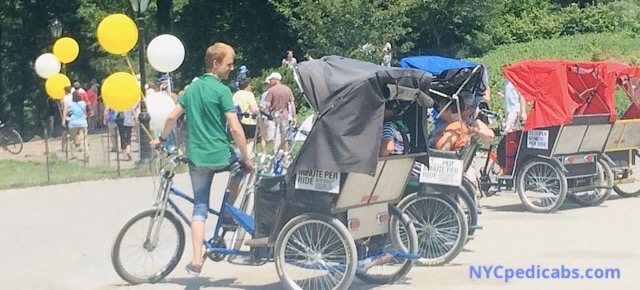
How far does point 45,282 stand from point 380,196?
3.07 m

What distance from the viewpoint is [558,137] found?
43.2 feet

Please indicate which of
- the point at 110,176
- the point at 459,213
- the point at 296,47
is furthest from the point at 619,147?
the point at 296,47

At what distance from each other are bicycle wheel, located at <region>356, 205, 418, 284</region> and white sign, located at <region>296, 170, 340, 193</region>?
0.83 meters

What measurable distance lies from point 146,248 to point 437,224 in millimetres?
2549

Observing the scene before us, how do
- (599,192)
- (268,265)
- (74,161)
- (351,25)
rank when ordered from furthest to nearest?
(351,25), (74,161), (599,192), (268,265)

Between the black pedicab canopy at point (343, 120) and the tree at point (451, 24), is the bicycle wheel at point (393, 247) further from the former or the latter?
the tree at point (451, 24)

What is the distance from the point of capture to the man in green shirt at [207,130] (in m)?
8.52

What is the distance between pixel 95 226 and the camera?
1273cm

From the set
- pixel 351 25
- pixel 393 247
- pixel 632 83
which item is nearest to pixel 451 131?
pixel 393 247

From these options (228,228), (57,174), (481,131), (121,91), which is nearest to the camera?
(228,228)

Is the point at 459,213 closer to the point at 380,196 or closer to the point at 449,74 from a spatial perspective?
the point at 380,196

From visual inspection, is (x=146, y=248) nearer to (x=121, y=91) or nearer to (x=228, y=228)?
(x=228, y=228)

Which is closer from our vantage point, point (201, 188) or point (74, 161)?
point (201, 188)

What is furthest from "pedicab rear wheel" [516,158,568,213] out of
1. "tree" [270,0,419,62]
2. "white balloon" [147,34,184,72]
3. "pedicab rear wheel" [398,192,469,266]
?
"tree" [270,0,419,62]
